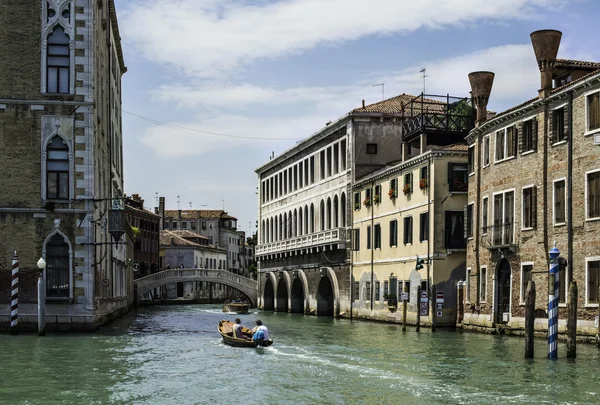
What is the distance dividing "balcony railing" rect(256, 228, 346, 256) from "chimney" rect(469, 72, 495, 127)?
14.8 meters

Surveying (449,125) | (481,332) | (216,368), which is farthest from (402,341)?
(449,125)

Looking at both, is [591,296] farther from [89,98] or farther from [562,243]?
[89,98]

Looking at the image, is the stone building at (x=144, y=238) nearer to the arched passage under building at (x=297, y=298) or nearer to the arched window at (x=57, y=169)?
the arched passage under building at (x=297, y=298)

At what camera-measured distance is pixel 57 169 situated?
3112 cm

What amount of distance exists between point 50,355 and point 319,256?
31.3 metres

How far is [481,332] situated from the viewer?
116ft

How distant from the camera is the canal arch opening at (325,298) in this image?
55500mm

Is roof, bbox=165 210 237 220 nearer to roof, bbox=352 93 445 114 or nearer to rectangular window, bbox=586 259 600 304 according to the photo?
roof, bbox=352 93 445 114

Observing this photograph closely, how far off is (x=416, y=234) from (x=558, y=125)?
11.7 metres

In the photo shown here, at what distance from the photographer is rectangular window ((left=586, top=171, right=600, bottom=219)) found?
2808cm

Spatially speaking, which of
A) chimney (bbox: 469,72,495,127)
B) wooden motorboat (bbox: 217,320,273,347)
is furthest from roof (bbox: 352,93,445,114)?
wooden motorboat (bbox: 217,320,273,347)

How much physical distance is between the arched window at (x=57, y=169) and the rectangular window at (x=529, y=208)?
14.6 metres

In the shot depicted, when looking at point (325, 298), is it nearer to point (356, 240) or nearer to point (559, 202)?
point (356, 240)

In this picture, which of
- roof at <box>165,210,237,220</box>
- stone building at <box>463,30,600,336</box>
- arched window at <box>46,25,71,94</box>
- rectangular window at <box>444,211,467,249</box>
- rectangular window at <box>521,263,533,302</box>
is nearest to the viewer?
stone building at <box>463,30,600,336</box>
